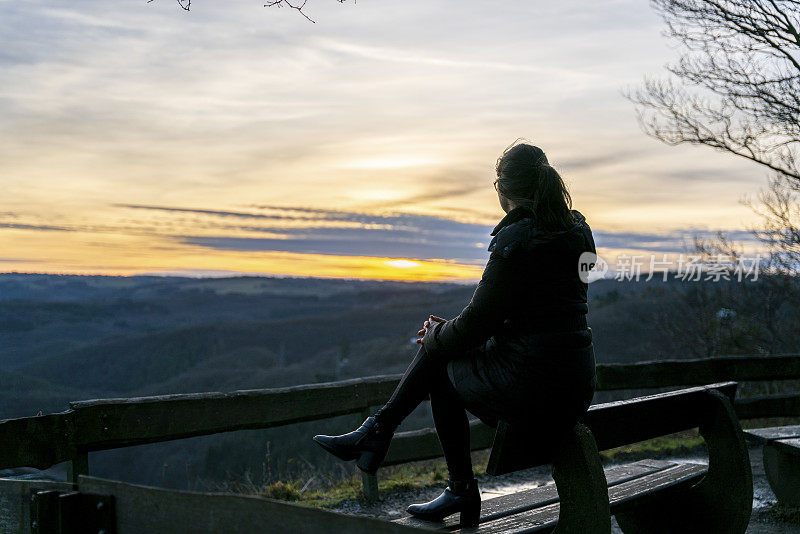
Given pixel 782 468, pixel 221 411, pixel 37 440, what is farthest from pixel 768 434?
pixel 37 440

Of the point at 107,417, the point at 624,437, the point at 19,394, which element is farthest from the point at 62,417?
the point at 19,394

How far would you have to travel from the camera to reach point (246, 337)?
4970 inches

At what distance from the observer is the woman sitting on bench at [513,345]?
2828 mm

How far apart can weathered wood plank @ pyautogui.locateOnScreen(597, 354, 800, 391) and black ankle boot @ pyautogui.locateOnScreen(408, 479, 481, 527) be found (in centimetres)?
395

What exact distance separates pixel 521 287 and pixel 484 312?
0.57 ft

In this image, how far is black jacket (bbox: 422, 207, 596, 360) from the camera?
9.21 ft

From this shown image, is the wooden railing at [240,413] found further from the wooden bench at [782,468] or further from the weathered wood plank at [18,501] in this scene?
the weathered wood plank at [18,501]

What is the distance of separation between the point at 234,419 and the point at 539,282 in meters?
2.72

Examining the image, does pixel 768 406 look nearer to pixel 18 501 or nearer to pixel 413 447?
pixel 413 447

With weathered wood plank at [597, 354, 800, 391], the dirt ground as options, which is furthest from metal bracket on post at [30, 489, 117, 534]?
weathered wood plank at [597, 354, 800, 391]

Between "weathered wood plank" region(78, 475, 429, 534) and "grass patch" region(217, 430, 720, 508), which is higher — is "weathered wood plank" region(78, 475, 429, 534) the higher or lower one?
the higher one

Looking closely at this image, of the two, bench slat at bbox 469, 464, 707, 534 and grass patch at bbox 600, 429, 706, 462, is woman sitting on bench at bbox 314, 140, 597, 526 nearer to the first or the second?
bench slat at bbox 469, 464, 707, 534

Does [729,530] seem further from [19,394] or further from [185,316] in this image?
[185,316]

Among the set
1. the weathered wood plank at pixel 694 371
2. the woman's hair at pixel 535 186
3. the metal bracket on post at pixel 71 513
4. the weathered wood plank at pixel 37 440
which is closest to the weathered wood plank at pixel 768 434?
the weathered wood plank at pixel 694 371
